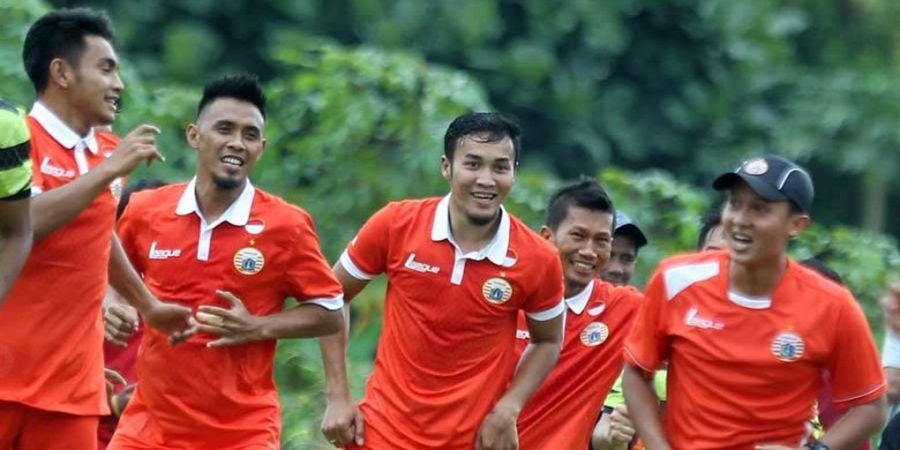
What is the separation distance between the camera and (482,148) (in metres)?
8.73

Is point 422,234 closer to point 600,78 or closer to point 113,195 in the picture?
point 113,195

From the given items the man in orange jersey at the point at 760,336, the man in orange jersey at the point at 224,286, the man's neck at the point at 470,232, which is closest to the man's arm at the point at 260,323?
the man in orange jersey at the point at 224,286

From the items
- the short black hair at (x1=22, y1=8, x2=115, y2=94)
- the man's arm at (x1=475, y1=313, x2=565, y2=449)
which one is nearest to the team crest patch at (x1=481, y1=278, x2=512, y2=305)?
the man's arm at (x1=475, y1=313, x2=565, y2=449)

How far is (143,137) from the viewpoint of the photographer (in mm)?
7941

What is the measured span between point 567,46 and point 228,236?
29.3 feet

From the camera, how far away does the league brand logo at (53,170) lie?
323 inches

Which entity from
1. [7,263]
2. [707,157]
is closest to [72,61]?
[7,263]

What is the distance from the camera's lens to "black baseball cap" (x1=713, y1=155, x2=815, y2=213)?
→ 791cm

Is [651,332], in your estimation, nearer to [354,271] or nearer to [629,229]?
[354,271]

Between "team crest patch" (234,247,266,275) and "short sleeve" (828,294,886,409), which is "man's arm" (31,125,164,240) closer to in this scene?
"team crest patch" (234,247,266,275)

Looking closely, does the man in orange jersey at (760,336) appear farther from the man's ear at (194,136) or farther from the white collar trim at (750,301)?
the man's ear at (194,136)

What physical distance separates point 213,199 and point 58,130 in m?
0.63

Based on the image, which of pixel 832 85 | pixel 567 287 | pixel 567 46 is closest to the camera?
pixel 567 287

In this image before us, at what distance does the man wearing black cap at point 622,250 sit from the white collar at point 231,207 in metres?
1.99
